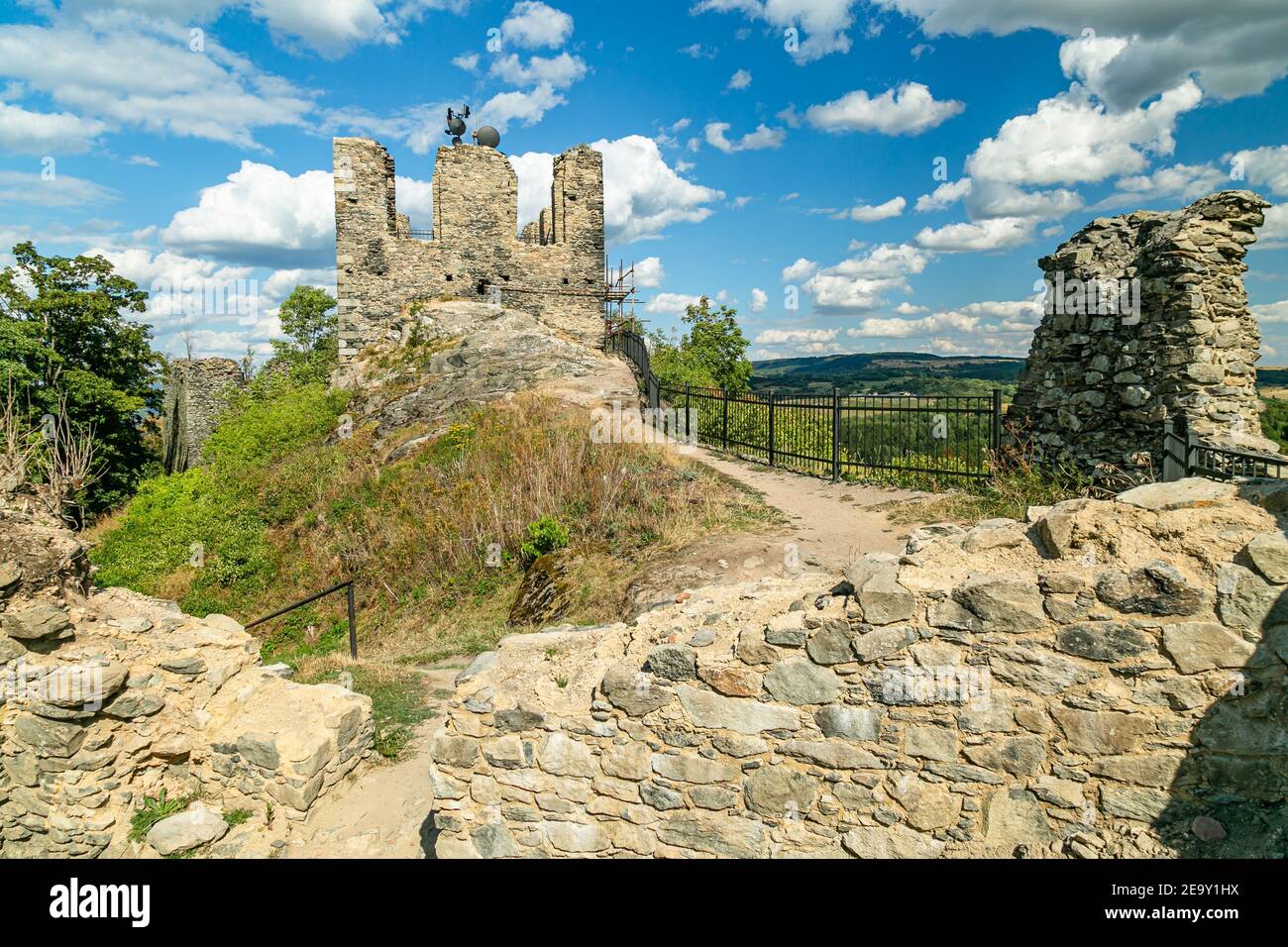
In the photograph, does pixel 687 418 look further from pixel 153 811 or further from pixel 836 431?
pixel 153 811

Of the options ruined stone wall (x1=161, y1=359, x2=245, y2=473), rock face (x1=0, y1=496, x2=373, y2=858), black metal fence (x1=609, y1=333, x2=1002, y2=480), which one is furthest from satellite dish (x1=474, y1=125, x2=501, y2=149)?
rock face (x1=0, y1=496, x2=373, y2=858)

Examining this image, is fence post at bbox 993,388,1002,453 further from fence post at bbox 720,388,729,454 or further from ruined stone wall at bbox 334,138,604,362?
ruined stone wall at bbox 334,138,604,362

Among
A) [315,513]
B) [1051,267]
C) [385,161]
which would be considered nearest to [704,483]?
[1051,267]

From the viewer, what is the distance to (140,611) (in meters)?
6.24

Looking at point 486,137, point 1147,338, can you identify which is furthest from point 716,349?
point 1147,338

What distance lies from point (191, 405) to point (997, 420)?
30489mm

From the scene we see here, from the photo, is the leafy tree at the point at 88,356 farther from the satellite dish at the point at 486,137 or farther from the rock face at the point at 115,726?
the rock face at the point at 115,726

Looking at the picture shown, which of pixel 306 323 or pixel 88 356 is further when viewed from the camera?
pixel 306 323

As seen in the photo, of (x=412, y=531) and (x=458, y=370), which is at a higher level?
(x=458, y=370)

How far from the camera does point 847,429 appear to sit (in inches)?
563

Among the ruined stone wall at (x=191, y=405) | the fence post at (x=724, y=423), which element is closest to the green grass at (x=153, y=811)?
the fence post at (x=724, y=423)

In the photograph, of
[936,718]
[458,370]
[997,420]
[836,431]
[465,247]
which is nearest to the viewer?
[936,718]

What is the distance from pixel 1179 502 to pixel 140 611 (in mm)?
7811
